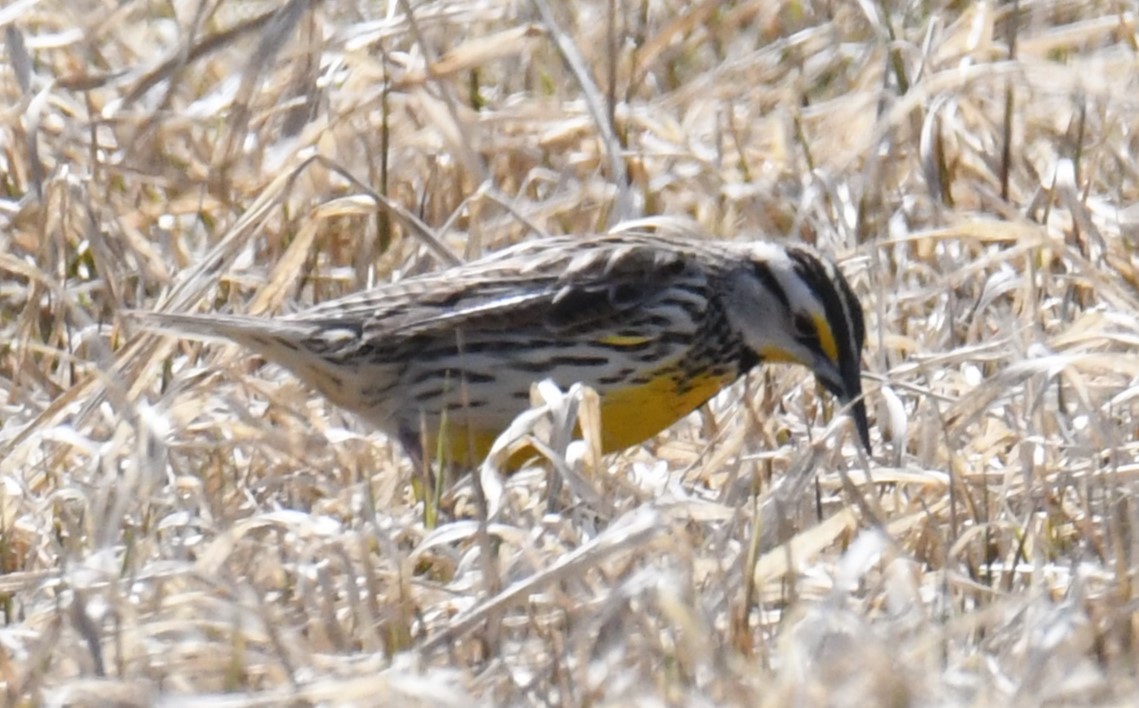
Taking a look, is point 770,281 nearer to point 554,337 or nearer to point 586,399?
point 554,337

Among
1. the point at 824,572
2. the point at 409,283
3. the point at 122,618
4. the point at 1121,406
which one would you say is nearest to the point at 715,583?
the point at 824,572

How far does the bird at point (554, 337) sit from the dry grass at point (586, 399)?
0.39ft

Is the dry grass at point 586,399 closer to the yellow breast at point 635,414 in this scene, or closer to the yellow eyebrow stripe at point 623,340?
the yellow breast at point 635,414

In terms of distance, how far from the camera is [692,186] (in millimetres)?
7270

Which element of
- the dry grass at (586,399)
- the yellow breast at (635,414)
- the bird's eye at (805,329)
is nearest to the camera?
the dry grass at (586,399)

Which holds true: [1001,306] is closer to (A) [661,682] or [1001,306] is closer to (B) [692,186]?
(B) [692,186]

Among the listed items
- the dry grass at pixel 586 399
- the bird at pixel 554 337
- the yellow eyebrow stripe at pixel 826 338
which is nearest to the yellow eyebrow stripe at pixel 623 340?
the bird at pixel 554 337

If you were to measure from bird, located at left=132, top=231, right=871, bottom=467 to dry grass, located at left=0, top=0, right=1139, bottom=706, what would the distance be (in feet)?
0.39

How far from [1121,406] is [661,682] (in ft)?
6.46

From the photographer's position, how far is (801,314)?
6176mm

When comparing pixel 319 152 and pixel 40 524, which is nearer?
pixel 40 524

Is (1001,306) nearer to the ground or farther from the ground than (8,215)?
nearer to the ground

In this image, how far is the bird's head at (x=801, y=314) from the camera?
19.8 feet

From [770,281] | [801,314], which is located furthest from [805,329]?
[770,281]
